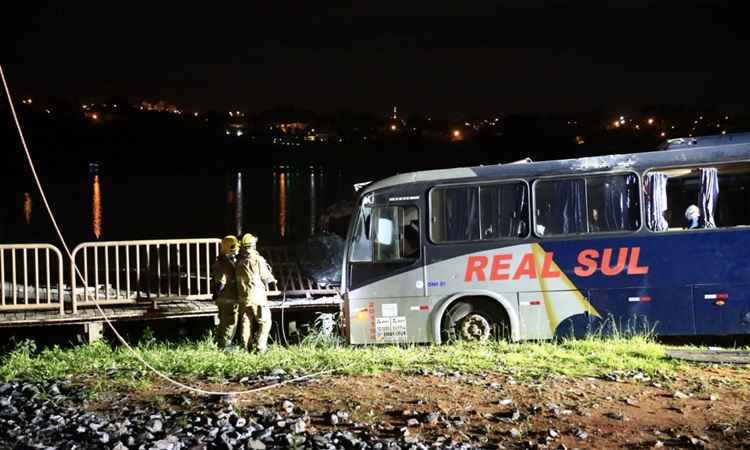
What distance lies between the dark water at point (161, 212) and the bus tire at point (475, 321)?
2328 cm

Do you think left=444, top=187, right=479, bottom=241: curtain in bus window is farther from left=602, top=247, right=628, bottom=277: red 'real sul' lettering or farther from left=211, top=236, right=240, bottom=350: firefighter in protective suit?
left=211, top=236, right=240, bottom=350: firefighter in protective suit

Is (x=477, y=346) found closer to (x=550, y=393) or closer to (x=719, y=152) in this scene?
(x=550, y=393)

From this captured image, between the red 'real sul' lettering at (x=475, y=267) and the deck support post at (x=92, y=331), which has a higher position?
the red 'real sul' lettering at (x=475, y=267)

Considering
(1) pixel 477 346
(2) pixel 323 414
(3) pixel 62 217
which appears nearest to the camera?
(2) pixel 323 414

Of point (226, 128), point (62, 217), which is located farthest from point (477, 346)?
point (226, 128)

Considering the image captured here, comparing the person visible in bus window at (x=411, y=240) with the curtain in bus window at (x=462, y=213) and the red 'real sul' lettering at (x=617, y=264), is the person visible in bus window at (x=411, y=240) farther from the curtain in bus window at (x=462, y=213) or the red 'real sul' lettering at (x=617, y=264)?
the red 'real sul' lettering at (x=617, y=264)

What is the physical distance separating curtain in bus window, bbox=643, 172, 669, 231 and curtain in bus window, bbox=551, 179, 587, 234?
88cm

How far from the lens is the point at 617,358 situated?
29.8 ft

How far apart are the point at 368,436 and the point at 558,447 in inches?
58.9

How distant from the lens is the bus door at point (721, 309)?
10609mm

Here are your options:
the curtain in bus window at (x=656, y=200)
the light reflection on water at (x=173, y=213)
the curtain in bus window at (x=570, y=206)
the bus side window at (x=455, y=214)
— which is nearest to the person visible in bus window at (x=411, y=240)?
the bus side window at (x=455, y=214)

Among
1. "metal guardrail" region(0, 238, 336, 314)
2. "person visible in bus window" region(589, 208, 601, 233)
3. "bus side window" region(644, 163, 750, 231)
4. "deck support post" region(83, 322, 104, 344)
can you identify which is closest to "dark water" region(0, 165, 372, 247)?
"metal guardrail" region(0, 238, 336, 314)

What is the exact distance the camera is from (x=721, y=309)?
10.7m

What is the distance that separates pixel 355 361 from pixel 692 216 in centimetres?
529
